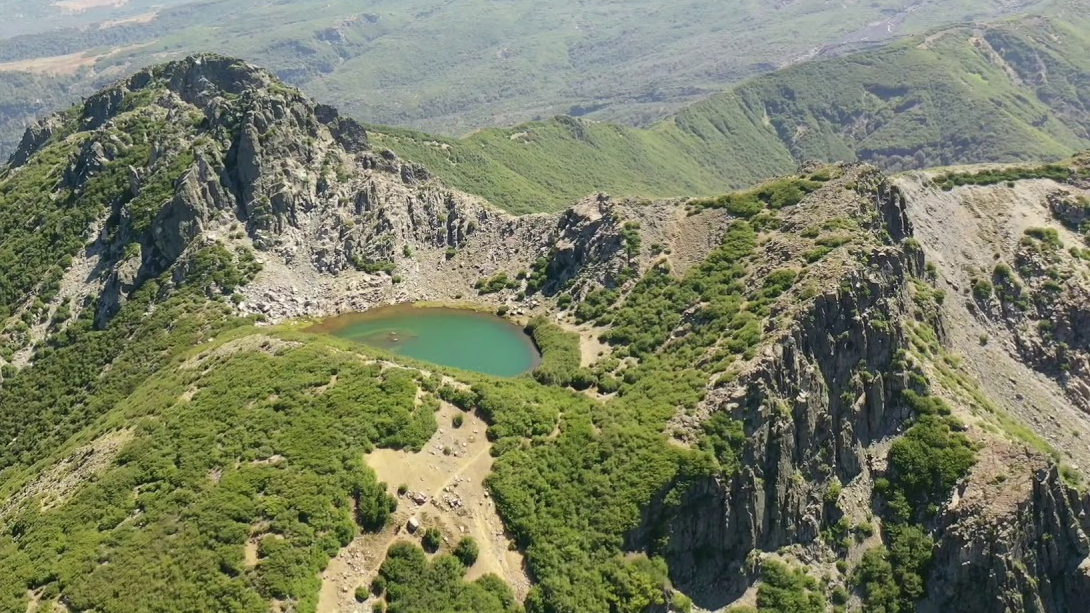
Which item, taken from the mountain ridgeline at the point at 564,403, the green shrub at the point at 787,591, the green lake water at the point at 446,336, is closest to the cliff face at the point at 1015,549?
the mountain ridgeline at the point at 564,403

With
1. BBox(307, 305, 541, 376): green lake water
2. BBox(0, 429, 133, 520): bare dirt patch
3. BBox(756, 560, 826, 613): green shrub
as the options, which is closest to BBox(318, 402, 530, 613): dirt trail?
BBox(307, 305, 541, 376): green lake water

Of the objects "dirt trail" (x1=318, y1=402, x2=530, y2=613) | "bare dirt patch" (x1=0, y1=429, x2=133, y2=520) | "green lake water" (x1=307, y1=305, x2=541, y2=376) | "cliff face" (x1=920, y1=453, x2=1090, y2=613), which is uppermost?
"bare dirt patch" (x1=0, y1=429, x2=133, y2=520)

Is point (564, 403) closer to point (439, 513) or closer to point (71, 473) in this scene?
point (439, 513)

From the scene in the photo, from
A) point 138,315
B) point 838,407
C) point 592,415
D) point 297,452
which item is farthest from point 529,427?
point 138,315

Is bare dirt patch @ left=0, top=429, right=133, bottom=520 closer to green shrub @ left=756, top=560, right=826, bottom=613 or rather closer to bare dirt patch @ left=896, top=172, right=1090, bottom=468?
green shrub @ left=756, top=560, right=826, bottom=613

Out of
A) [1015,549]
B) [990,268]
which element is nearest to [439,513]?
[1015,549]

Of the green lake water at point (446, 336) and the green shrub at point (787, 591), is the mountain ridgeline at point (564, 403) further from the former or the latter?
the green lake water at point (446, 336)
